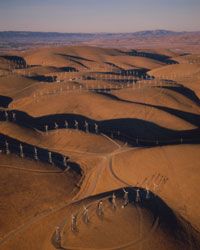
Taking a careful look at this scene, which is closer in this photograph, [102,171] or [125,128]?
[102,171]

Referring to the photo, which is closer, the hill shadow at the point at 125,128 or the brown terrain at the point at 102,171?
the brown terrain at the point at 102,171

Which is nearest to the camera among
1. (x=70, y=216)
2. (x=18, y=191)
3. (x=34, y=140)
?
(x=70, y=216)

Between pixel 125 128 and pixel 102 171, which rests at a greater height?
pixel 102 171

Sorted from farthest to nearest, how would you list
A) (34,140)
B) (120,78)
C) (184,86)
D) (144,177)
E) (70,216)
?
(120,78)
(184,86)
(34,140)
(144,177)
(70,216)

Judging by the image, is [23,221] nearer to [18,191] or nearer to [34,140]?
[18,191]

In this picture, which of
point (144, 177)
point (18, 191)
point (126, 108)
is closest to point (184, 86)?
point (126, 108)

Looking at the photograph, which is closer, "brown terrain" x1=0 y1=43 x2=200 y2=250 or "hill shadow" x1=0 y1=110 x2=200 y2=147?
Result: "brown terrain" x1=0 y1=43 x2=200 y2=250

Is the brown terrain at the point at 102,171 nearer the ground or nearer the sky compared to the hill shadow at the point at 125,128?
nearer the sky

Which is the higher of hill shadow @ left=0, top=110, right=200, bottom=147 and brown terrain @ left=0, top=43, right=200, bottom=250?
brown terrain @ left=0, top=43, right=200, bottom=250
